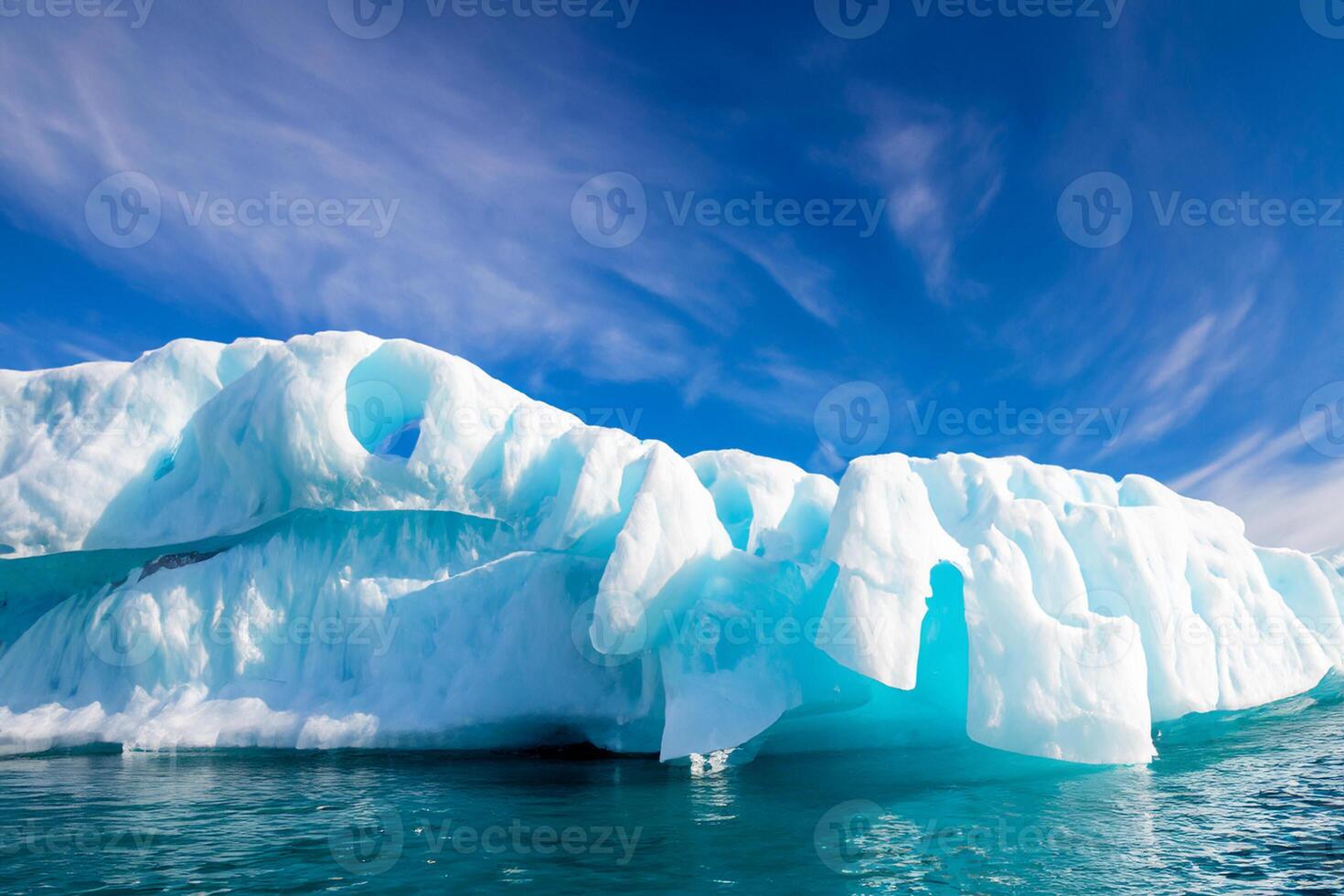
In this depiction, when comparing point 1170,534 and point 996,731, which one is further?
point 1170,534

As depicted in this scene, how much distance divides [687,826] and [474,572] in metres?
A: 8.65

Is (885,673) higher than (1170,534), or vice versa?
(1170,534)

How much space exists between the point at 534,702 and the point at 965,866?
919cm

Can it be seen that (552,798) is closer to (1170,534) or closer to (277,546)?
(277,546)

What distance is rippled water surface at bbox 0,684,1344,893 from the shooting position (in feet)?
22.9

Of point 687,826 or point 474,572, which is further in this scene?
point 474,572

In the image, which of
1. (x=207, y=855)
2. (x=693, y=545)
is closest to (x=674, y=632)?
(x=693, y=545)

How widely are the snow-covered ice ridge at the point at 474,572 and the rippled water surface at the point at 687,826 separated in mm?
1521

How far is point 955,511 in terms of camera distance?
49.6 ft

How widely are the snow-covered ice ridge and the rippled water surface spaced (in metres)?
1.52

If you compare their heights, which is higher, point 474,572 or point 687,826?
point 474,572

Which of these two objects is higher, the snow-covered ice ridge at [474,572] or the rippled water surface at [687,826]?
the snow-covered ice ridge at [474,572]

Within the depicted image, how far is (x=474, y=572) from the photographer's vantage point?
1627cm

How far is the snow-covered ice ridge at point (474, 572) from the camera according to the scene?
13.1m
